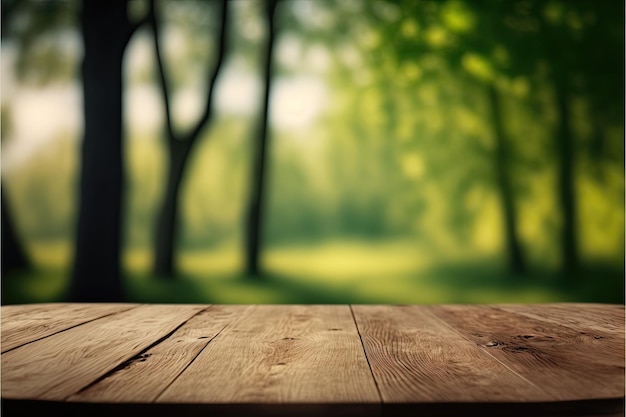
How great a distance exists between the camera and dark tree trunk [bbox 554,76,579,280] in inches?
198

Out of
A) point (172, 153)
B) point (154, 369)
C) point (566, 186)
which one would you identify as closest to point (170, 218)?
point (172, 153)

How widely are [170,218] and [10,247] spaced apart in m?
1.50

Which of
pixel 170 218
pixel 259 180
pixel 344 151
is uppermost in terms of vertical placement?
pixel 344 151

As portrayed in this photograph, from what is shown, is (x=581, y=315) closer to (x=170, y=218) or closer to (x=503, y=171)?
(x=170, y=218)

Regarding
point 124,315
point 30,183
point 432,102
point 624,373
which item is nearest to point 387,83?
point 432,102

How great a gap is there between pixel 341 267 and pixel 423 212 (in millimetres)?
1000

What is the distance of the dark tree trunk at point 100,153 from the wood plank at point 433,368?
2946 mm

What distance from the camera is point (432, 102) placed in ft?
17.5

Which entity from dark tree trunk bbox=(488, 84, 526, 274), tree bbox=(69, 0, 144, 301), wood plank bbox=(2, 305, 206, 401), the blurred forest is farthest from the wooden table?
dark tree trunk bbox=(488, 84, 526, 274)

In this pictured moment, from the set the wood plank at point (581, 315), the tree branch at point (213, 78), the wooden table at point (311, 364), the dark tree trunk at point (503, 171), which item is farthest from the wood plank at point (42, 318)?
the dark tree trunk at point (503, 171)

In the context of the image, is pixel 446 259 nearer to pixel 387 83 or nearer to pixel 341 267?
pixel 341 267

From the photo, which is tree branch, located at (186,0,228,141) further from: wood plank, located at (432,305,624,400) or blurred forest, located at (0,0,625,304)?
wood plank, located at (432,305,624,400)

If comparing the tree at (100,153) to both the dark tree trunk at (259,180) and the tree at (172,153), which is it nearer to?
the tree at (172,153)

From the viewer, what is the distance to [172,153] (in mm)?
4582
